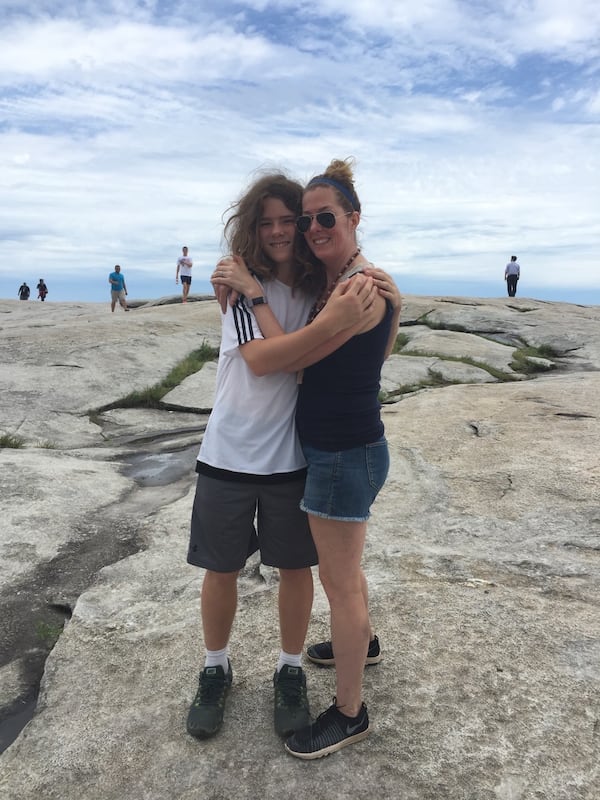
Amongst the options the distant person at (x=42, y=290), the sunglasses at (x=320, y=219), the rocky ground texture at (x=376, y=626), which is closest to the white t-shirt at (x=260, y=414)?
the sunglasses at (x=320, y=219)

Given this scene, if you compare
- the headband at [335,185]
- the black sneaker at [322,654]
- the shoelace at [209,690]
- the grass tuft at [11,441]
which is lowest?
the grass tuft at [11,441]

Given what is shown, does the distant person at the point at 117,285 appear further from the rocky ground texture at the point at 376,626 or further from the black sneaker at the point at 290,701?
Result: the black sneaker at the point at 290,701

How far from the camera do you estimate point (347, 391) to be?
3.10m

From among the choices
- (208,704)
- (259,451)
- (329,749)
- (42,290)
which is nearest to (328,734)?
(329,749)

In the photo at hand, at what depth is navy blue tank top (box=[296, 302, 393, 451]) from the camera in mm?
3061

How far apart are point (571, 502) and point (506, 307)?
69.3 ft

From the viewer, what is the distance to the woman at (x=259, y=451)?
332cm

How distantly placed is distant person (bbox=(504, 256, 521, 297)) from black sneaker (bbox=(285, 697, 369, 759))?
3328 centimetres

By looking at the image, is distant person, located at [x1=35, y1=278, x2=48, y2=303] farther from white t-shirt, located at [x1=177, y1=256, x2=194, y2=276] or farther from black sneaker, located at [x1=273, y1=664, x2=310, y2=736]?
black sneaker, located at [x1=273, y1=664, x2=310, y2=736]

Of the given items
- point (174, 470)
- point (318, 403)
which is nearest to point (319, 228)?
point (318, 403)

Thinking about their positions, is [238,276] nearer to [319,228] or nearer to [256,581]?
[319,228]

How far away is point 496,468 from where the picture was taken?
717 centimetres

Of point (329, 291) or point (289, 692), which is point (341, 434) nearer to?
point (329, 291)

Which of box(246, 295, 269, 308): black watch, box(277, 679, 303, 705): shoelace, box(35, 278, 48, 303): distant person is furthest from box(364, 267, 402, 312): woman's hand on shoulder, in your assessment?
box(35, 278, 48, 303): distant person
